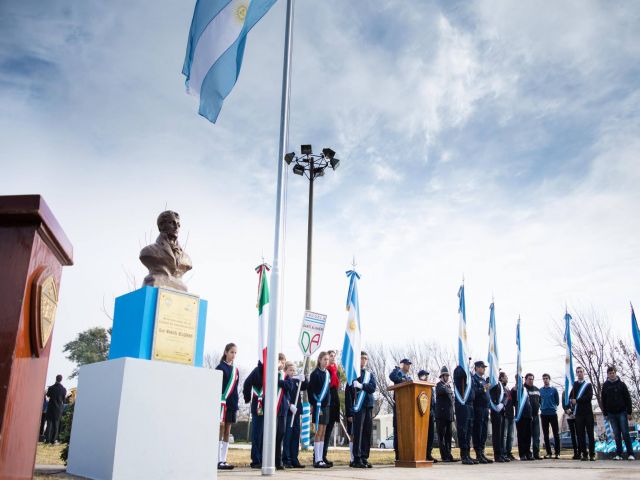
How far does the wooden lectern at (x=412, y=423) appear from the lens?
918 cm

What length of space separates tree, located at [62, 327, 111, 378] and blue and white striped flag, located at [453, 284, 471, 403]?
116ft

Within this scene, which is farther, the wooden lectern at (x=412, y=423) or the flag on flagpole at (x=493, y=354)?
the flag on flagpole at (x=493, y=354)

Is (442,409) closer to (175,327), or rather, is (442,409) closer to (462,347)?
(462,347)

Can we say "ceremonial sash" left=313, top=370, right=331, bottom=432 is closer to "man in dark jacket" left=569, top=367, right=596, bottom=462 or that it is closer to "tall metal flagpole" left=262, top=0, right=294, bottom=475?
"tall metal flagpole" left=262, top=0, right=294, bottom=475

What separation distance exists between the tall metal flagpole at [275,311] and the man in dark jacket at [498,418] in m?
7.65

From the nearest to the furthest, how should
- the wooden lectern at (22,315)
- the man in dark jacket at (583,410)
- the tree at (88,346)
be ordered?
the wooden lectern at (22,315)
the man in dark jacket at (583,410)
the tree at (88,346)

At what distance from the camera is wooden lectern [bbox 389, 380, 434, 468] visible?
30.1 ft

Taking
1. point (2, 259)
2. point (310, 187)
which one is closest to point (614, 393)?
point (310, 187)

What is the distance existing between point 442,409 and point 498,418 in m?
1.64

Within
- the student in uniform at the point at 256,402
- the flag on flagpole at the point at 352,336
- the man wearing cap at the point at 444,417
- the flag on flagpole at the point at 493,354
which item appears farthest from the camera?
the flag on flagpole at the point at 493,354

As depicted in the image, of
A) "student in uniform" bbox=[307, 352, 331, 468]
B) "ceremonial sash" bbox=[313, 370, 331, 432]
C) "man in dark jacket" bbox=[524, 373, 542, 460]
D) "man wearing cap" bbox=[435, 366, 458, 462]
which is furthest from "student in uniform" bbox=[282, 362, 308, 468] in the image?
"man in dark jacket" bbox=[524, 373, 542, 460]

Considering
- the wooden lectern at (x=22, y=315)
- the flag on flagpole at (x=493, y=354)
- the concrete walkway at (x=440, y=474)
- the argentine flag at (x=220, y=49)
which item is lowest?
the concrete walkway at (x=440, y=474)

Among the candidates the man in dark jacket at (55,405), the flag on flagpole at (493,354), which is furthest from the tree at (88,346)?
the flag on flagpole at (493,354)

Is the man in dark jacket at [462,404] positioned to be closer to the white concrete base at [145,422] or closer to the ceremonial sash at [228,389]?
the ceremonial sash at [228,389]
